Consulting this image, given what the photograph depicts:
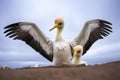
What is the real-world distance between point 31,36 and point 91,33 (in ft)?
6.62

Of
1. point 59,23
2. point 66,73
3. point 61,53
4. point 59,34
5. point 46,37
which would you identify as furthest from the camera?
point 46,37

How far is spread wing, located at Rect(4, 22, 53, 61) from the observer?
361 inches

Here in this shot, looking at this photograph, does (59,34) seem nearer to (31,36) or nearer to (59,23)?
(59,23)

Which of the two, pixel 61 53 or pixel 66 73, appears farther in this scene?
pixel 61 53

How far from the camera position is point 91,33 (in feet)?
32.2

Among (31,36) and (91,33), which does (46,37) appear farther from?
(91,33)

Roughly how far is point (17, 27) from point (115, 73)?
8688 millimetres

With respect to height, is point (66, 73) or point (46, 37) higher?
point (66, 73)

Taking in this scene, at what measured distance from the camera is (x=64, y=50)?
772 centimetres

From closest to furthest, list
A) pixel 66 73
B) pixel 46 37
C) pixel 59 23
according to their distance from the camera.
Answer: pixel 66 73 < pixel 59 23 < pixel 46 37

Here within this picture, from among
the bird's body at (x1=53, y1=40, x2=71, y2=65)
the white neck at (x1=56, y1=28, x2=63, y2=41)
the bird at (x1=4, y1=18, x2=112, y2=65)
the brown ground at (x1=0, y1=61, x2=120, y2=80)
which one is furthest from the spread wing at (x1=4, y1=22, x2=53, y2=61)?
the brown ground at (x1=0, y1=61, x2=120, y2=80)

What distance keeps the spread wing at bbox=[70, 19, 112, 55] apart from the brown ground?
7.80 m

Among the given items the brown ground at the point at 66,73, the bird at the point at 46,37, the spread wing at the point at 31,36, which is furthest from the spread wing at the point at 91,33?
the brown ground at the point at 66,73

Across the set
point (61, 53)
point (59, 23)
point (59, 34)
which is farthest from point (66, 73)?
point (59, 23)
